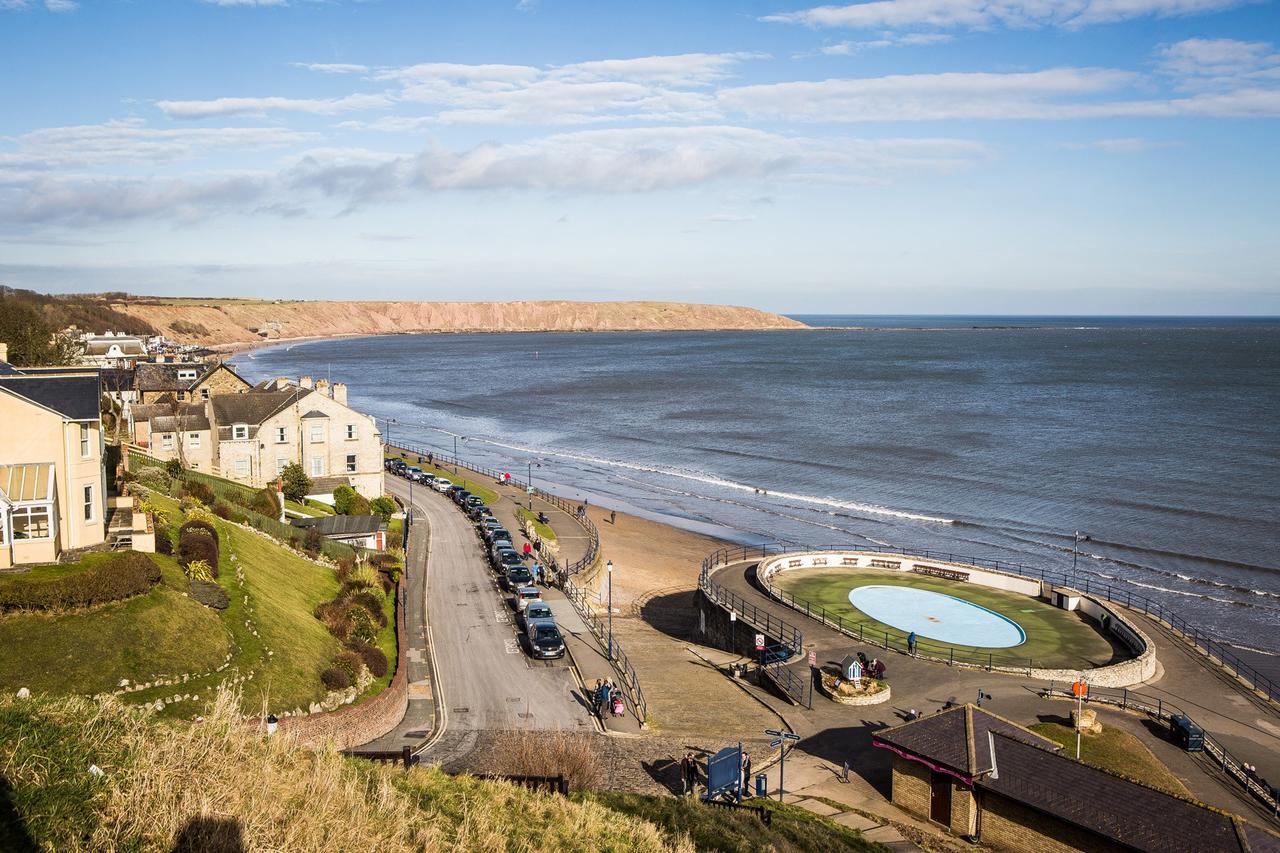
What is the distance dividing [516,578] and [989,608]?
63.4 feet

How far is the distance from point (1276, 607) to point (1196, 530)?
14900 mm

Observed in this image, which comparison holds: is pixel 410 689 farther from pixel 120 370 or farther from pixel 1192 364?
pixel 1192 364

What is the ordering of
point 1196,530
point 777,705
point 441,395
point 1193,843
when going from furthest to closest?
point 441,395 < point 1196,530 < point 777,705 < point 1193,843

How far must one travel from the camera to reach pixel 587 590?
4447 centimetres

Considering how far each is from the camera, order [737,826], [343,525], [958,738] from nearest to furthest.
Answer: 1. [737,826]
2. [958,738]
3. [343,525]

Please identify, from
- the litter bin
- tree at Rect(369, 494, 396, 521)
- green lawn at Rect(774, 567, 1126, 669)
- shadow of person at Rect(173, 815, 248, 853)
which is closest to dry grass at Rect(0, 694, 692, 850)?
shadow of person at Rect(173, 815, 248, 853)

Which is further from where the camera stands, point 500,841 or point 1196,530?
point 1196,530

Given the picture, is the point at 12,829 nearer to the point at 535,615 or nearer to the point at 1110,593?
the point at 535,615

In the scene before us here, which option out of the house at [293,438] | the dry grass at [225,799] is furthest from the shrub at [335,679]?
the house at [293,438]

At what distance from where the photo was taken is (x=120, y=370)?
79.8 meters

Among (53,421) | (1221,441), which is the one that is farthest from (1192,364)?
(53,421)

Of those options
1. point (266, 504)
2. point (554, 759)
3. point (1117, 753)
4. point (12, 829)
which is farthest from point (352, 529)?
point (12, 829)

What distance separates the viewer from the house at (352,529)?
141 ft

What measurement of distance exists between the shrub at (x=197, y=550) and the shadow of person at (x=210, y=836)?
19394mm
